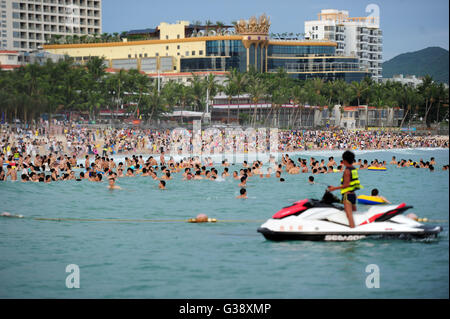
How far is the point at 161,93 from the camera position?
3406 inches

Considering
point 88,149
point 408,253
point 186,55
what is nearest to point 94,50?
point 186,55

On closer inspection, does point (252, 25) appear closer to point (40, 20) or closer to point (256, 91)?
point (256, 91)

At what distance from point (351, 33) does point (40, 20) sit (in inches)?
3045

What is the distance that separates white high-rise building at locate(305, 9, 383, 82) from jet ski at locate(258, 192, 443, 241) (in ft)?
454

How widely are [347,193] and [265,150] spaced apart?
49.3 metres

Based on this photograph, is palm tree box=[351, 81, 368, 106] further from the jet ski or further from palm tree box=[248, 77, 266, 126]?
the jet ski

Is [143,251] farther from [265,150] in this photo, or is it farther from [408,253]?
[265,150]

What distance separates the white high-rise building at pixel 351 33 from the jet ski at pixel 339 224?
138 metres

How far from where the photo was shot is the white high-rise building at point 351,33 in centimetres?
15162

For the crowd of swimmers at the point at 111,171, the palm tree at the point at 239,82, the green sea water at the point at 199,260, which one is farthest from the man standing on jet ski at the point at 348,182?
the palm tree at the point at 239,82

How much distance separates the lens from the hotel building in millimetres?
107500

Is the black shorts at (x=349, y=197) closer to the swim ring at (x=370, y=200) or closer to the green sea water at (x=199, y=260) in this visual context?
the green sea water at (x=199, y=260)

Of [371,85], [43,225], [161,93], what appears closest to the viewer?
[43,225]
